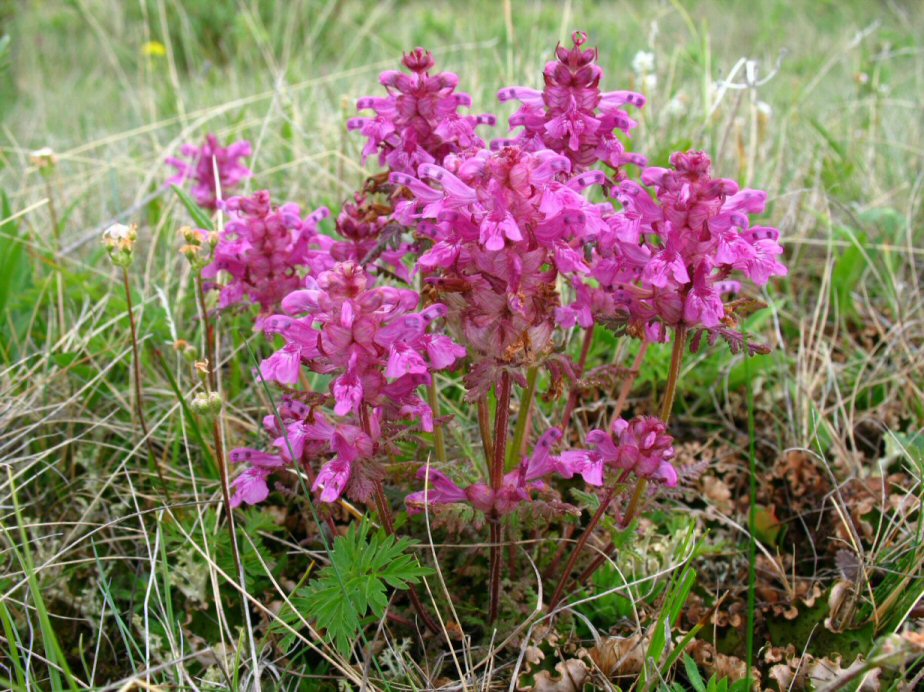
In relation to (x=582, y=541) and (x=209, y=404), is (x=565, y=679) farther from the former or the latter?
(x=209, y=404)

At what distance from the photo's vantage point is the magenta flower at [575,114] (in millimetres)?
2039

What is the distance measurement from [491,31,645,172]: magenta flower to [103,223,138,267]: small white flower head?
1086mm

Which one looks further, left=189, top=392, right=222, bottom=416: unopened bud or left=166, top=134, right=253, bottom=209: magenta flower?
left=166, top=134, right=253, bottom=209: magenta flower

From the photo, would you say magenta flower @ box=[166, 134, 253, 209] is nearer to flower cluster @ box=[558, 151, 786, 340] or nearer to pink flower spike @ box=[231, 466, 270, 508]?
pink flower spike @ box=[231, 466, 270, 508]

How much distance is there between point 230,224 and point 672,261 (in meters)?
1.32

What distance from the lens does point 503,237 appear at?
1.75 meters

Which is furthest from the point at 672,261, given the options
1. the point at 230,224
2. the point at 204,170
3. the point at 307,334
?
the point at 204,170

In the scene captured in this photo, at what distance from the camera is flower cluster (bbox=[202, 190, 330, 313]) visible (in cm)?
239

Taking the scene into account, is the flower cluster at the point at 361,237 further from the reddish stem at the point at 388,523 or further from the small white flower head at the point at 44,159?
the small white flower head at the point at 44,159

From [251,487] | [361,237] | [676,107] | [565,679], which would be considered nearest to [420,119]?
[361,237]

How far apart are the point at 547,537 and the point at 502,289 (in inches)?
37.2

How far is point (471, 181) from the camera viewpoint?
183cm

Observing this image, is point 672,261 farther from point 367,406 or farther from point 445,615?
point 445,615

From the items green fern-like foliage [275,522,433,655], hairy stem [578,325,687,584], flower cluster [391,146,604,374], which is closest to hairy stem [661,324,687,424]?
hairy stem [578,325,687,584]
